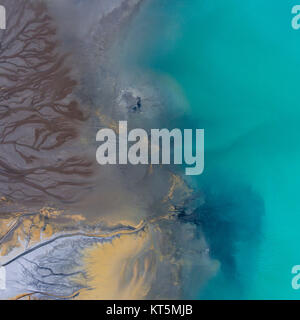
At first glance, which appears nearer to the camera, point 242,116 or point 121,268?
point 121,268

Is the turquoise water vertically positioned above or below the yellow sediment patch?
above

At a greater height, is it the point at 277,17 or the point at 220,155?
the point at 277,17

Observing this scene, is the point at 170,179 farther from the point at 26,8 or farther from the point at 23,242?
the point at 26,8

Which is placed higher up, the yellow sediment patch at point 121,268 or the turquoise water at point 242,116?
the turquoise water at point 242,116

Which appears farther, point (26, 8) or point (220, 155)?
point (220, 155)

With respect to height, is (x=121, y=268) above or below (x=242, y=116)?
below
